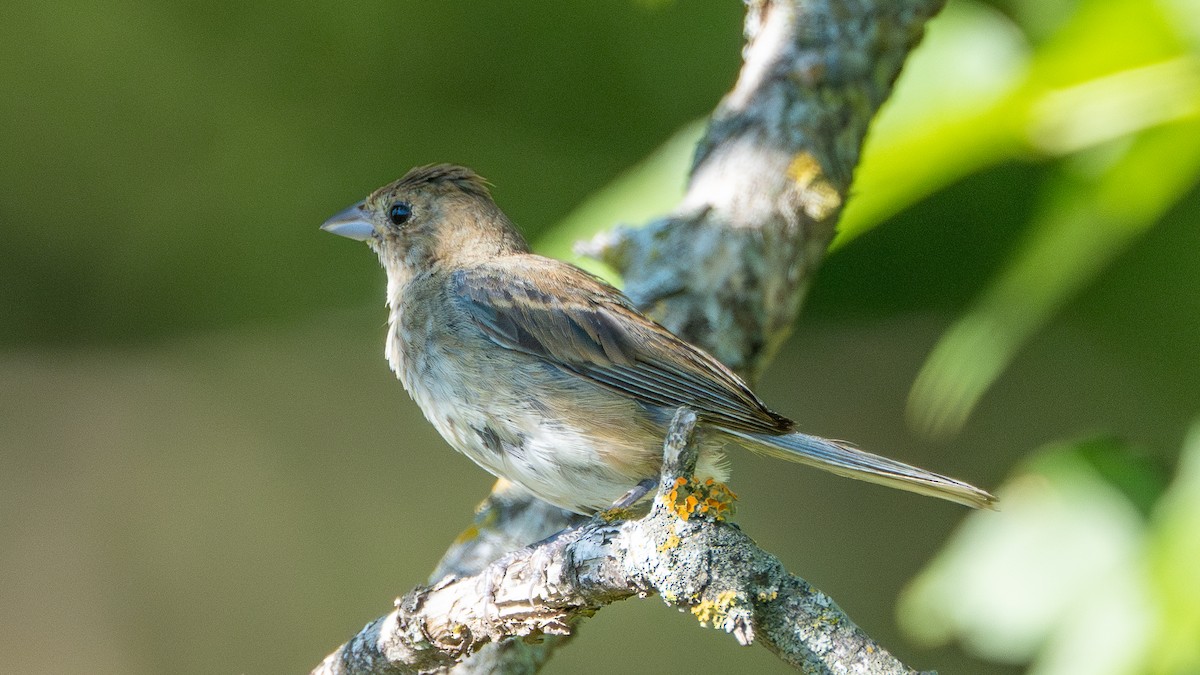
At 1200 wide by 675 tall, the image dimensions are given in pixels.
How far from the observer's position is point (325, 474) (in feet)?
18.4

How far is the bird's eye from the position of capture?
353 cm

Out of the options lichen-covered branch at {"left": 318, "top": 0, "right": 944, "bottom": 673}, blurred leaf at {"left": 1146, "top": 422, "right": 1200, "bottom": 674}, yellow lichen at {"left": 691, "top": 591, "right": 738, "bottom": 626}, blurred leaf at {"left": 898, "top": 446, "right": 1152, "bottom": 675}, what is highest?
lichen-covered branch at {"left": 318, "top": 0, "right": 944, "bottom": 673}

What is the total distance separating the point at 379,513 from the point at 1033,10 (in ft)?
11.9

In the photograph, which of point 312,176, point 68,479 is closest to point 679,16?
point 312,176

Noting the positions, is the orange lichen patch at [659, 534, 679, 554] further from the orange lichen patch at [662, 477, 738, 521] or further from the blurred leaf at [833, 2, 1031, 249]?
the blurred leaf at [833, 2, 1031, 249]

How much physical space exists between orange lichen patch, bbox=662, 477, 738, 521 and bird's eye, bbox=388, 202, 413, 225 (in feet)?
5.91

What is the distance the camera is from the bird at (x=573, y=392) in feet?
8.61

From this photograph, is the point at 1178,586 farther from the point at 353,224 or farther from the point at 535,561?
the point at 353,224

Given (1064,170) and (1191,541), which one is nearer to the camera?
(1191,541)

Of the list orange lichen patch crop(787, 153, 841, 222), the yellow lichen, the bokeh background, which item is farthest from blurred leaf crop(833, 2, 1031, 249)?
the bokeh background

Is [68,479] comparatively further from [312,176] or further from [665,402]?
[665,402]

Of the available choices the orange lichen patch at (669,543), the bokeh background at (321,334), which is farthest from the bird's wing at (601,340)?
the bokeh background at (321,334)

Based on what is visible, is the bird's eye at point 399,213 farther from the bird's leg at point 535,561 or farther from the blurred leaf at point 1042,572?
the blurred leaf at point 1042,572

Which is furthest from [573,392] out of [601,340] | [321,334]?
[321,334]
